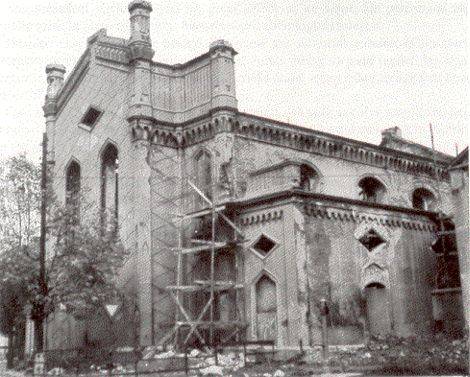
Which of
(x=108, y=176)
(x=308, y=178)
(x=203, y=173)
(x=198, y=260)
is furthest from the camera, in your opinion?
(x=108, y=176)

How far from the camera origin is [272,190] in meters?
26.2

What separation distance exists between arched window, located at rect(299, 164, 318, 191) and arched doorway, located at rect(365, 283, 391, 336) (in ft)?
22.7

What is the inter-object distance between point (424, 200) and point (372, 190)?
3.99 m

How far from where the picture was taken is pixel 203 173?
97.5 ft

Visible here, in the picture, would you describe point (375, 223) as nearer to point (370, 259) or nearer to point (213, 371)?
point (370, 259)

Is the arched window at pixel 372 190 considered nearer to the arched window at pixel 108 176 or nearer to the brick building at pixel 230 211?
the brick building at pixel 230 211

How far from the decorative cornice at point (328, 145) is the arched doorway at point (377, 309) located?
7.98 meters

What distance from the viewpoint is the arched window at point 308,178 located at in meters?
32.1

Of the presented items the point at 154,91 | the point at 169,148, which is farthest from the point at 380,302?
the point at 154,91

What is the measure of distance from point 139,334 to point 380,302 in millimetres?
9661

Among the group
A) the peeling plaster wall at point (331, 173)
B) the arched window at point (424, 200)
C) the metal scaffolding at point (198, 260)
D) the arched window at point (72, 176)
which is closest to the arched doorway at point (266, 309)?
the metal scaffolding at point (198, 260)

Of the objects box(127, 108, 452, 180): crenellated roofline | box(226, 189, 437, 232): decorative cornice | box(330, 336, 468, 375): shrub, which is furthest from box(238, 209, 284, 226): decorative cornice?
box(330, 336, 468, 375): shrub

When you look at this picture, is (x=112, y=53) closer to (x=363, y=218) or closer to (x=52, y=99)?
(x=52, y=99)

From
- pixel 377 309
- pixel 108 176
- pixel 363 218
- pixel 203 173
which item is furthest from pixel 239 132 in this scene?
pixel 377 309
